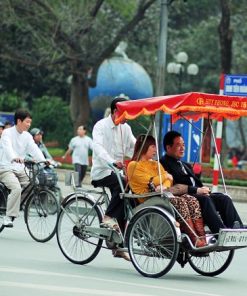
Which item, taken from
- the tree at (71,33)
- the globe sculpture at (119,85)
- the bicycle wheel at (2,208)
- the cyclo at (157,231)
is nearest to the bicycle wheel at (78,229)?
the cyclo at (157,231)

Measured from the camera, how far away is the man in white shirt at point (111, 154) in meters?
11.9

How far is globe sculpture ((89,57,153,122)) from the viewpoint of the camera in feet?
149

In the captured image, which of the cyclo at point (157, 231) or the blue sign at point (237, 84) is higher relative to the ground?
the blue sign at point (237, 84)

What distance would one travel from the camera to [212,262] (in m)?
11.9

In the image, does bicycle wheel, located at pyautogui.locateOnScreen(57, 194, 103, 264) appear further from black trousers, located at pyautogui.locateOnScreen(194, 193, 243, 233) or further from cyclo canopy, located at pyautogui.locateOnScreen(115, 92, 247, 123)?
black trousers, located at pyautogui.locateOnScreen(194, 193, 243, 233)

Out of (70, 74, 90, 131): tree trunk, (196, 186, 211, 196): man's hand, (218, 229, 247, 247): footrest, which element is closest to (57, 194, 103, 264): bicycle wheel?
(196, 186, 211, 196): man's hand

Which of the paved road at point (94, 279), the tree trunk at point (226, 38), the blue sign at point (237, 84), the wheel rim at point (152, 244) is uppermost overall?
the tree trunk at point (226, 38)

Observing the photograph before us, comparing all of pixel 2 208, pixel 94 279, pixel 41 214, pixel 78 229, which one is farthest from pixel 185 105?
pixel 2 208

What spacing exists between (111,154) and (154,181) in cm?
100

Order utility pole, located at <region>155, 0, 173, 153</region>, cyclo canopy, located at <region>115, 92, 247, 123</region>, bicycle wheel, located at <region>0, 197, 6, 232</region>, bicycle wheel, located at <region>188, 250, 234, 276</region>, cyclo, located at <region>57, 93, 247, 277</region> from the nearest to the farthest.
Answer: cyclo, located at <region>57, 93, 247, 277</region>
cyclo canopy, located at <region>115, 92, 247, 123</region>
bicycle wheel, located at <region>188, 250, 234, 276</region>
bicycle wheel, located at <region>0, 197, 6, 232</region>
utility pole, located at <region>155, 0, 173, 153</region>

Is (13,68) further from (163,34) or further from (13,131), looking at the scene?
(13,131)

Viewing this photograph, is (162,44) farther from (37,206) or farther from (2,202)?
(37,206)

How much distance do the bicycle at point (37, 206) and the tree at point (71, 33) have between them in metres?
18.1

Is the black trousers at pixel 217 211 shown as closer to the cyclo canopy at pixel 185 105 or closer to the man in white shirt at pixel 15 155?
the cyclo canopy at pixel 185 105
